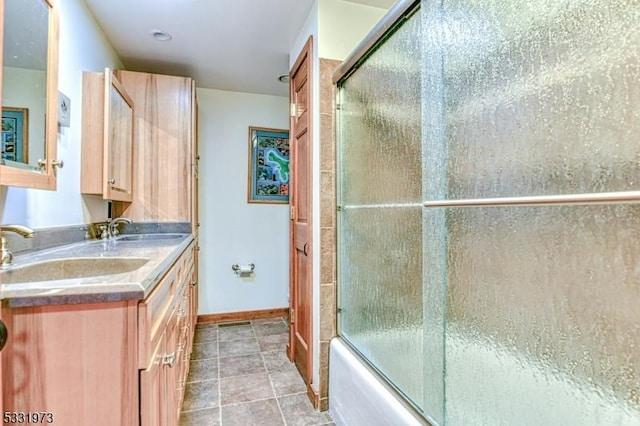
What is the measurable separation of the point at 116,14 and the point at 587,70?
8.13 ft

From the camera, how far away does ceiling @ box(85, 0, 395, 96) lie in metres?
1.97

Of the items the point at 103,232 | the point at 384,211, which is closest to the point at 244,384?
the point at 103,232

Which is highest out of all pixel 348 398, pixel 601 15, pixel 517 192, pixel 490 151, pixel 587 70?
pixel 601 15

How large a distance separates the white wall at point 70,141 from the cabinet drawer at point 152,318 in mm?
692

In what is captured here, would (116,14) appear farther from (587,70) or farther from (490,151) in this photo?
(587,70)

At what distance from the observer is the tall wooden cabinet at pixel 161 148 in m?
2.54

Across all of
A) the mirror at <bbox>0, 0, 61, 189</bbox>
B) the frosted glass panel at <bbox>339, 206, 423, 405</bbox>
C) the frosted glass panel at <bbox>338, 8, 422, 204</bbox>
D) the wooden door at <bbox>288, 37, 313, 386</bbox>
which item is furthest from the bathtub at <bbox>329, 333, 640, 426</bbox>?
the mirror at <bbox>0, 0, 61, 189</bbox>

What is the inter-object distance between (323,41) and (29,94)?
141cm

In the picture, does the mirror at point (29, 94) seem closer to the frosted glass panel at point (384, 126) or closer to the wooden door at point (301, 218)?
the wooden door at point (301, 218)

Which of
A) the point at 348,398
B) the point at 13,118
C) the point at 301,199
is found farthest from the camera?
the point at 301,199

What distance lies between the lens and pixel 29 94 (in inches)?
49.4

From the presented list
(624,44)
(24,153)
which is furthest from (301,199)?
(624,44)

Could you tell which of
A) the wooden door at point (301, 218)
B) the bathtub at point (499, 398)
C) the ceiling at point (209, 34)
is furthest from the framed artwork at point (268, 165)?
the bathtub at point (499, 398)

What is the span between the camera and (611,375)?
72 cm
